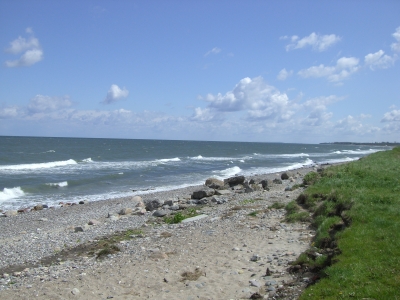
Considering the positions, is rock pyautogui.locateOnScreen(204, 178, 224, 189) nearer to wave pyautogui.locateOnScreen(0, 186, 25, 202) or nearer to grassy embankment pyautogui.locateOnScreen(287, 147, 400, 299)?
grassy embankment pyautogui.locateOnScreen(287, 147, 400, 299)

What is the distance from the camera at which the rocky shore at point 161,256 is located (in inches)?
291

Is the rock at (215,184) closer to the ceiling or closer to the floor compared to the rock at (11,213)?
closer to the ceiling

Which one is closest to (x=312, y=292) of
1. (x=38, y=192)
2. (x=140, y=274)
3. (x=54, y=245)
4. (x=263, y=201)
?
(x=140, y=274)

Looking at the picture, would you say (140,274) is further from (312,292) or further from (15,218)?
(15,218)

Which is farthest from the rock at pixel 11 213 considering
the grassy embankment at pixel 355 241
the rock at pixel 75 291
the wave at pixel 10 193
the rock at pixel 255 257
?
the rock at pixel 255 257

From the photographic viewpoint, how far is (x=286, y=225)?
1140cm

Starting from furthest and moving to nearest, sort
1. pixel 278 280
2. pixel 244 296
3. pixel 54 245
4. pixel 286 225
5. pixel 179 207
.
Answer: pixel 179 207 → pixel 54 245 → pixel 286 225 → pixel 278 280 → pixel 244 296

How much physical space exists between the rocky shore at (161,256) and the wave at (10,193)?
10063 millimetres

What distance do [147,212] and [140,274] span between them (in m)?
9.84

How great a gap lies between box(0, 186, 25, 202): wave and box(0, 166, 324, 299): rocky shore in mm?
10063

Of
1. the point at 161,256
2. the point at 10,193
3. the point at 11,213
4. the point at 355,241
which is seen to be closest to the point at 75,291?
the point at 161,256

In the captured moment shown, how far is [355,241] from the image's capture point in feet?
24.9

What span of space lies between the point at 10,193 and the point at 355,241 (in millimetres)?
25638

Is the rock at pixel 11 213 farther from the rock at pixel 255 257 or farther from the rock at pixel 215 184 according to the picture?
the rock at pixel 255 257
